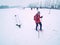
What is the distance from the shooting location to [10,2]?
1.17 metres

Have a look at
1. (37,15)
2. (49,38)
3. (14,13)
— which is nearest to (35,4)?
(37,15)

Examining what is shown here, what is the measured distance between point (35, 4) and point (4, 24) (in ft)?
1.31

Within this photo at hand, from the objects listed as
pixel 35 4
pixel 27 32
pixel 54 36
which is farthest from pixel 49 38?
pixel 35 4

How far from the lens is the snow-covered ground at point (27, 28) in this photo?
3.73 ft

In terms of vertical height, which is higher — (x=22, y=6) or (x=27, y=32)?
(x=22, y=6)

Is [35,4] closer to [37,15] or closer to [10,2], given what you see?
[37,15]

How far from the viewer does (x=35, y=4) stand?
1.15 metres

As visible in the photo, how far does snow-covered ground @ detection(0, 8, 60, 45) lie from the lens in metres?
1.14

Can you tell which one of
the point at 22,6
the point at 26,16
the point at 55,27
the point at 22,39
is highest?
the point at 22,6

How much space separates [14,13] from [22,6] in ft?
0.37

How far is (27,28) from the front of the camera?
3.81ft

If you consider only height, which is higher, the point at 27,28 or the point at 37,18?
the point at 37,18

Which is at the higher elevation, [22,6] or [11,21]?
[22,6]

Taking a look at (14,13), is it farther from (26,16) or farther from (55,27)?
(55,27)
